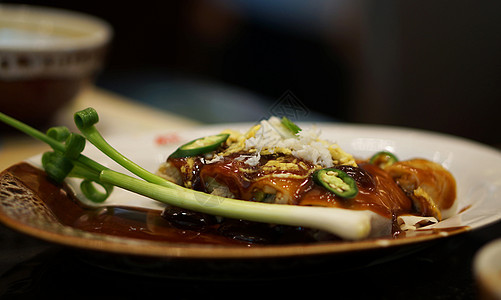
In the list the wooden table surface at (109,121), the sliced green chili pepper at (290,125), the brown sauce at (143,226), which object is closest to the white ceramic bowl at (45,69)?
the wooden table surface at (109,121)

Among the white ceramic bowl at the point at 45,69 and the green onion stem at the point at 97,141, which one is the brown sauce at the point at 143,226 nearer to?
the green onion stem at the point at 97,141

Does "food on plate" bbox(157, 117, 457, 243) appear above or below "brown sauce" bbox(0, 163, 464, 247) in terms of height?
above

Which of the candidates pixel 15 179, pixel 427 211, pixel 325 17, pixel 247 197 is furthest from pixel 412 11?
pixel 15 179

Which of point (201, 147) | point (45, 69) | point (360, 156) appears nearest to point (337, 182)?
point (201, 147)

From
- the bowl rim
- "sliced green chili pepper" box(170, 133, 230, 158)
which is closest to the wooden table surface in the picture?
the bowl rim

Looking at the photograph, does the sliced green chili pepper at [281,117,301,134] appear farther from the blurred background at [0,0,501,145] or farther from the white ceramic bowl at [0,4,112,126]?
the blurred background at [0,0,501,145]

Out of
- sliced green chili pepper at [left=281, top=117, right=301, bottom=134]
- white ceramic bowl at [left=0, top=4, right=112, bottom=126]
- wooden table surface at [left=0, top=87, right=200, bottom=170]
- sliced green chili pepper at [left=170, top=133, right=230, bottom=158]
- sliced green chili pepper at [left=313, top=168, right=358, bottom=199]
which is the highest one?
sliced green chili pepper at [left=281, top=117, right=301, bottom=134]

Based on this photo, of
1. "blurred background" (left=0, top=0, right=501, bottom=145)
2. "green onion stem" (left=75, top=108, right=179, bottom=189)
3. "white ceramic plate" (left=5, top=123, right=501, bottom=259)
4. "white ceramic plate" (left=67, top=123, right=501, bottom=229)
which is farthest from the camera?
"blurred background" (left=0, top=0, right=501, bottom=145)

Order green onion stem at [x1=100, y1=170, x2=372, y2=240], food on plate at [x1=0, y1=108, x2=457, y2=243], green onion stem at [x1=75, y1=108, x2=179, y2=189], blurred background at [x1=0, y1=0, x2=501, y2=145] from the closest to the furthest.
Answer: green onion stem at [x1=100, y1=170, x2=372, y2=240] < food on plate at [x1=0, y1=108, x2=457, y2=243] < green onion stem at [x1=75, y1=108, x2=179, y2=189] < blurred background at [x1=0, y1=0, x2=501, y2=145]
